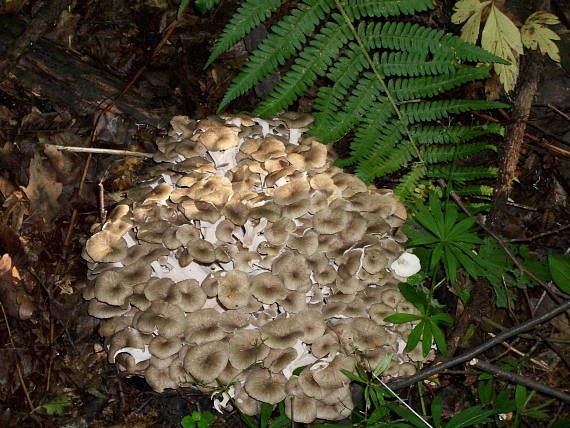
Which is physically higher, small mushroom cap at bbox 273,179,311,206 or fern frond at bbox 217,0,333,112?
fern frond at bbox 217,0,333,112

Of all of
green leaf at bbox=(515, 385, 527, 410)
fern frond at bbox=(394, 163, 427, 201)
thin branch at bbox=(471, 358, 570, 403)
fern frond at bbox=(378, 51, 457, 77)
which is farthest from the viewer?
fern frond at bbox=(394, 163, 427, 201)

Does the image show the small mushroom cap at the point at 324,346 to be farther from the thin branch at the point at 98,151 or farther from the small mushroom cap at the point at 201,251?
the thin branch at the point at 98,151

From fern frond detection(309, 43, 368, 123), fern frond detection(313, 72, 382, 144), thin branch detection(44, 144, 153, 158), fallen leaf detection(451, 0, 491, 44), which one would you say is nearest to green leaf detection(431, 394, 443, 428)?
fern frond detection(313, 72, 382, 144)

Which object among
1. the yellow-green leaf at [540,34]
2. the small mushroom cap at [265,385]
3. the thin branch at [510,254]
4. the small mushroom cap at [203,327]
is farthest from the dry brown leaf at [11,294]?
the yellow-green leaf at [540,34]

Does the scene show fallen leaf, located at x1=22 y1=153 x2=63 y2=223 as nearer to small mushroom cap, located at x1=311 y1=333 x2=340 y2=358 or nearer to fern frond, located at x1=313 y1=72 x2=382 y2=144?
fern frond, located at x1=313 y1=72 x2=382 y2=144

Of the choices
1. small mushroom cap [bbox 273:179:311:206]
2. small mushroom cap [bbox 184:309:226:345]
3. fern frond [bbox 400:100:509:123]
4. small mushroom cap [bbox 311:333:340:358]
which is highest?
fern frond [bbox 400:100:509:123]

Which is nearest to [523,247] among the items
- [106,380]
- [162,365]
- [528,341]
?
[528,341]

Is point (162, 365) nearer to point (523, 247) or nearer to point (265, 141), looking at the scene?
point (265, 141)
